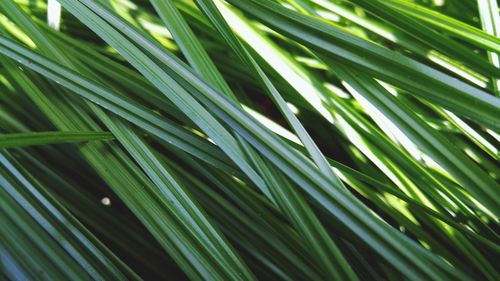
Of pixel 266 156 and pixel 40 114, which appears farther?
pixel 40 114

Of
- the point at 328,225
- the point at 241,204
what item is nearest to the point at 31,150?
the point at 241,204

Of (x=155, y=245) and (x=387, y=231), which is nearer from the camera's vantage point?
(x=387, y=231)

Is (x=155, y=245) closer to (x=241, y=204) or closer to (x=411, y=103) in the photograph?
(x=241, y=204)

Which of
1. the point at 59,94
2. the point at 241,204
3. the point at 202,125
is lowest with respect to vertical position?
the point at 241,204

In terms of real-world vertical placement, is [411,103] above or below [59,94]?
below

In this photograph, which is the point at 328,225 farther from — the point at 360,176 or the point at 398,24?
the point at 398,24

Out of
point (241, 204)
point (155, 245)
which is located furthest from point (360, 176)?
point (155, 245)
